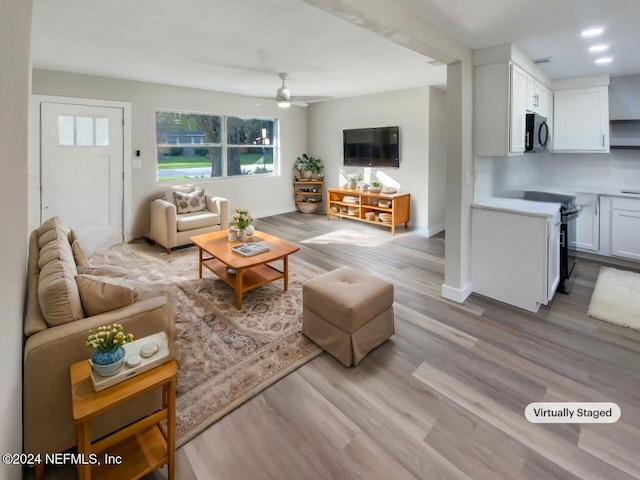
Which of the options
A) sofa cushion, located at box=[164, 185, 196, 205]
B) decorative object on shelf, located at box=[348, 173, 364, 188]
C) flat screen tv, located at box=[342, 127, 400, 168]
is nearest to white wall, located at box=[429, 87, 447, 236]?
flat screen tv, located at box=[342, 127, 400, 168]

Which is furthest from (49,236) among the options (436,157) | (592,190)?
(592,190)

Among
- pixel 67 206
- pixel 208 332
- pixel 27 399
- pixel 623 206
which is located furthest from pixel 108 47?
pixel 623 206

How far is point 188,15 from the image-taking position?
266cm

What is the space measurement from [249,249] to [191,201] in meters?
2.48

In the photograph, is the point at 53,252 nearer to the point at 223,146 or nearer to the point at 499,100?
the point at 499,100

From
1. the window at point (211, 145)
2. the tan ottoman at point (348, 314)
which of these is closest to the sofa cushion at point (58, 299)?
the tan ottoman at point (348, 314)

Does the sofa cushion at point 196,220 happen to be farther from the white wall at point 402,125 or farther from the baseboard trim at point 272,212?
the white wall at point 402,125

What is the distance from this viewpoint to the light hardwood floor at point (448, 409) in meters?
1.57

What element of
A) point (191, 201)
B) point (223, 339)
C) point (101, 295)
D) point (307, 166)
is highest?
point (307, 166)

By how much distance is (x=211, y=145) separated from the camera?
6262 mm

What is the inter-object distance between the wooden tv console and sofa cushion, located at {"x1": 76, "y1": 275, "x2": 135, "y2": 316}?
Result: 4.64 metres

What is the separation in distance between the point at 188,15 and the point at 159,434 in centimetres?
293

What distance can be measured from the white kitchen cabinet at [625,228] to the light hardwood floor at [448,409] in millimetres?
1810

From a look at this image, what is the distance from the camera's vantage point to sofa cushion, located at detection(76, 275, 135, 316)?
1685 mm
